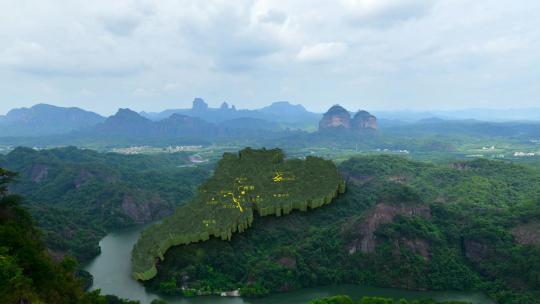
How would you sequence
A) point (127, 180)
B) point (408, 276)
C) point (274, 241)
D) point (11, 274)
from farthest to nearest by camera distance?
1. point (127, 180)
2. point (274, 241)
3. point (408, 276)
4. point (11, 274)

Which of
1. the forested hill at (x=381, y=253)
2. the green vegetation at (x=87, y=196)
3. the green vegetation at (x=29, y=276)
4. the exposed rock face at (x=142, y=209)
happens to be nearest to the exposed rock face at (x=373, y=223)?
the forested hill at (x=381, y=253)

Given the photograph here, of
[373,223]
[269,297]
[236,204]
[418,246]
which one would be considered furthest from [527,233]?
[236,204]

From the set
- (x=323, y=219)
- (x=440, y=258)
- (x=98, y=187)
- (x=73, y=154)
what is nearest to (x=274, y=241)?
(x=323, y=219)

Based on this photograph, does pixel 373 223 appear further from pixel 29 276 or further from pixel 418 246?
pixel 29 276

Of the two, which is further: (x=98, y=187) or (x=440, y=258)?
(x=98, y=187)

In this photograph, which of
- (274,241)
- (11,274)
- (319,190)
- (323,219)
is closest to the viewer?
(11,274)

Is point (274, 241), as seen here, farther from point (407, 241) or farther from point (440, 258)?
point (440, 258)
